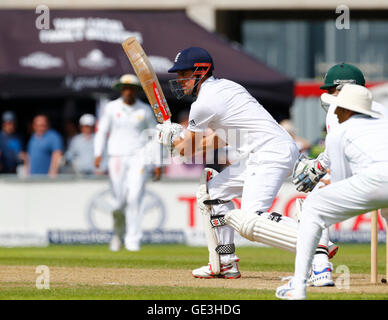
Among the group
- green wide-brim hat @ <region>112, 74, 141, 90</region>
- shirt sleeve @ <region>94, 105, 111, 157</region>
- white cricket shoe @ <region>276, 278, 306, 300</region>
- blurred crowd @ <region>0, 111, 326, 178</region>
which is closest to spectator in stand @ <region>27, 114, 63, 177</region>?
blurred crowd @ <region>0, 111, 326, 178</region>

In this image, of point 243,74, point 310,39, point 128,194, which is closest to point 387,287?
point 128,194

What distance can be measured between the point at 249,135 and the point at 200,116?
48 centimetres

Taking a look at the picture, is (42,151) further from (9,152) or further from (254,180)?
(254,180)

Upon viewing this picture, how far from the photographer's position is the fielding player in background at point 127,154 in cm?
1461

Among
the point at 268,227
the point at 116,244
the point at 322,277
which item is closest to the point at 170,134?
the point at 268,227

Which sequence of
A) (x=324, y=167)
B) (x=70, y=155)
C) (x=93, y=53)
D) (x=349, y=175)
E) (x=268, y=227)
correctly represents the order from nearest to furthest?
(x=349, y=175), (x=268, y=227), (x=324, y=167), (x=70, y=155), (x=93, y=53)

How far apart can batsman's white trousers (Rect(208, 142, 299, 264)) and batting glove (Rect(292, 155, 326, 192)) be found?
0.13 meters

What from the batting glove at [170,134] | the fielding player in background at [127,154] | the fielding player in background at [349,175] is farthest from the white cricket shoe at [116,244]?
the fielding player in background at [349,175]

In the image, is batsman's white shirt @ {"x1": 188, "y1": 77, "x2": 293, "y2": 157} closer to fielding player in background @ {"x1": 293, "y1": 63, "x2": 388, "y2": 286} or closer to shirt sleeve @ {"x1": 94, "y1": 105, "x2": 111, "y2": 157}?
fielding player in background @ {"x1": 293, "y1": 63, "x2": 388, "y2": 286}

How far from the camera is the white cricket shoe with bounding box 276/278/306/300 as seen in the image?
7465mm

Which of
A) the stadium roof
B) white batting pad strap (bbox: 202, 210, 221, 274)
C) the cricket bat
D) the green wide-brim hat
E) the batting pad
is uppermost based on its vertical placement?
the stadium roof

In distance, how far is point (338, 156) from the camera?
7.47 metres
